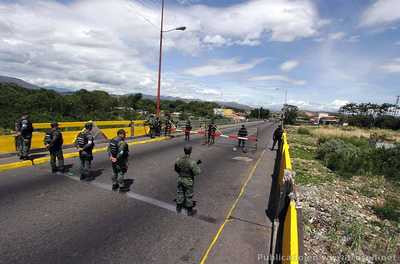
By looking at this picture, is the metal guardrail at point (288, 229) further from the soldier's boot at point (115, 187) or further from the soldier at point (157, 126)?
the soldier at point (157, 126)

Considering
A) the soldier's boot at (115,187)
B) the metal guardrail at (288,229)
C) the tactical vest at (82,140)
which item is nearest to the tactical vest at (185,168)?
the metal guardrail at (288,229)

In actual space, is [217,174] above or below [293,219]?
below

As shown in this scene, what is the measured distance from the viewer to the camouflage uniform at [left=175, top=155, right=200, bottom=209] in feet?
19.2

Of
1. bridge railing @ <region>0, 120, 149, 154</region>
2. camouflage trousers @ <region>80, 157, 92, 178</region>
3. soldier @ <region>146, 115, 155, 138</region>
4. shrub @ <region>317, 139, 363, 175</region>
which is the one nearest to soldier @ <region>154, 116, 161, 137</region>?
soldier @ <region>146, 115, 155, 138</region>

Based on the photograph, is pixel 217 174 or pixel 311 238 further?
pixel 217 174

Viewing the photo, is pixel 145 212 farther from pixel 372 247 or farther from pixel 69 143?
pixel 69 143

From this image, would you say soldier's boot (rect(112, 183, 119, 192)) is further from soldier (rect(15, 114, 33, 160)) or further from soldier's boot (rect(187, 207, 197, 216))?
soldier (rect(15, 114, 33, 160))

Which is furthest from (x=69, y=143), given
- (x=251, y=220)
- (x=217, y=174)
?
(x=251, y=220)

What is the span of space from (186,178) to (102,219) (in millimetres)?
2093

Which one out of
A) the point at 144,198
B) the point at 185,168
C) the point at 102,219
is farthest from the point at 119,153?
the point at 185,168

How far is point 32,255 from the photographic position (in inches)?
157

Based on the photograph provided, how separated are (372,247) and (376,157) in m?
11.7

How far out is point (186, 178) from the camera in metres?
5.94

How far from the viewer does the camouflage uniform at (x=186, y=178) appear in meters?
5.85
